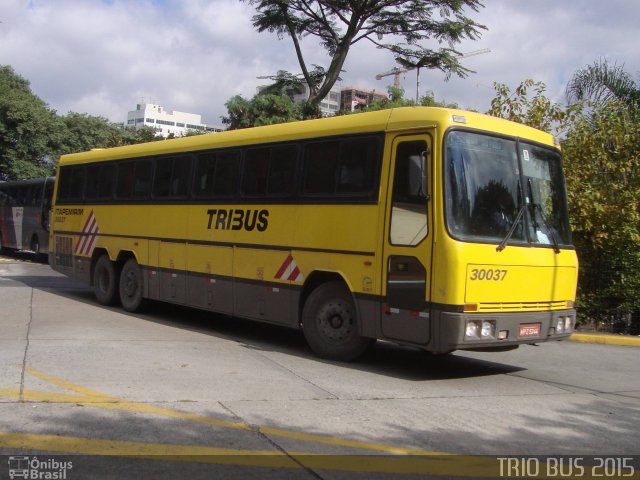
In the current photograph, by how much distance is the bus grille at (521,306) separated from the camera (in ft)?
24.9

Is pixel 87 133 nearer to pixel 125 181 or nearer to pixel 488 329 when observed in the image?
pixel 125 181

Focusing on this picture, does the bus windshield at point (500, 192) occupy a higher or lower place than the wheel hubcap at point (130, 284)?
higher

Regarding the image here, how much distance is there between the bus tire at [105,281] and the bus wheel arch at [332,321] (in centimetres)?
595

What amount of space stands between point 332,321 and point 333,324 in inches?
1.7

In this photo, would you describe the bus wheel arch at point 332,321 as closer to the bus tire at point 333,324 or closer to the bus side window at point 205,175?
the bus tire at point 333,324

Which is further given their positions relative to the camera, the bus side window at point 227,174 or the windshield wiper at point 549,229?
the bus side window at point 227,174

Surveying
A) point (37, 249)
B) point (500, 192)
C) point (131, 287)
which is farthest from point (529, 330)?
point (37, 249)

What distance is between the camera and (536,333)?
26.5ft

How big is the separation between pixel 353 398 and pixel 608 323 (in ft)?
28.2

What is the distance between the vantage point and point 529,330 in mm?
7984

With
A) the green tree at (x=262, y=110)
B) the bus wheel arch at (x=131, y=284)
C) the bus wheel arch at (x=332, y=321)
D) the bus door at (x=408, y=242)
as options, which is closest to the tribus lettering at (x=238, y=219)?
the bus wheel arch at (x=332, y=321)

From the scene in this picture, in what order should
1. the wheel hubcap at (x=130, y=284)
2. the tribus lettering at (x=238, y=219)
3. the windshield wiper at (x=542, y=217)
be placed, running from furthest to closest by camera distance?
1. the wheel hubcap at (x=130, y=284)
2. the tribus lettering at (x=238, y=219)
3. the windshield wiper at (x=542, y=217)

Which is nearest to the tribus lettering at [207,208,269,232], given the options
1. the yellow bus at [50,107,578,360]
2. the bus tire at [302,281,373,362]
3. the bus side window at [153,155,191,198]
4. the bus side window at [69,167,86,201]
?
the yellow bus at [50,107,578,360]

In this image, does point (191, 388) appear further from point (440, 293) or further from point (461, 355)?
point (461, 355)
